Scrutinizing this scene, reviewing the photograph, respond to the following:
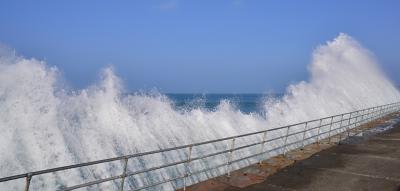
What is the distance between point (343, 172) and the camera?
9102 millimetres

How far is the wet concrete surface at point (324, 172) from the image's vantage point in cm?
774

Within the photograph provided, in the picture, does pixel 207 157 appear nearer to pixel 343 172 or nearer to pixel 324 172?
pixel 324 172

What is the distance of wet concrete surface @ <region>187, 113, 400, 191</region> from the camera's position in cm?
774

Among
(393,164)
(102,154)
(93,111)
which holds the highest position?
(93,111)

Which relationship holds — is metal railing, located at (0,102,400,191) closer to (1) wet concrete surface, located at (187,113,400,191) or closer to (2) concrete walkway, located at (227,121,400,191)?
(1) wet concrete surface, located at (187,113,400,191)

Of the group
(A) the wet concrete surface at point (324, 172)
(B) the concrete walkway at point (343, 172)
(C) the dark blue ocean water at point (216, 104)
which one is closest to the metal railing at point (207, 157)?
(A) the wet concrete surface at point (324, 172)

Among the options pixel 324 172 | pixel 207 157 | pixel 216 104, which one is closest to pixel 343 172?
pixel 324 172

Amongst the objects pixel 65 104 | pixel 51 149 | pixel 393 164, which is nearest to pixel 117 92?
pixel 65 104

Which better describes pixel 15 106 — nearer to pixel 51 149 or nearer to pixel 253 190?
pixel 51 149

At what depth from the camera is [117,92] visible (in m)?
15.0

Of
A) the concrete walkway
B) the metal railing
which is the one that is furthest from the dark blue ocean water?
the concrete walkway

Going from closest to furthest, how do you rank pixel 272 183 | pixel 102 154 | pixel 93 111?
pixel 272 183
pixel 102 154
pixel 93 111

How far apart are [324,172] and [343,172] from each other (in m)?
0.46

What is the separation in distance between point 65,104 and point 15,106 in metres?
2.63
